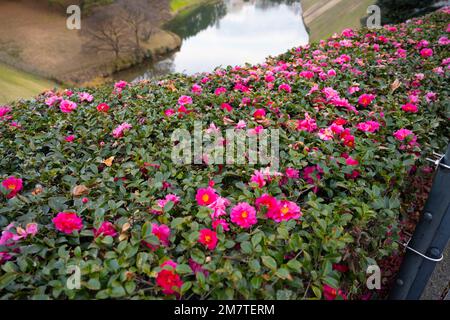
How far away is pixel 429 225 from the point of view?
1.47 metres

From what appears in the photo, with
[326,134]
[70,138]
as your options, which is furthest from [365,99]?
[70,138]

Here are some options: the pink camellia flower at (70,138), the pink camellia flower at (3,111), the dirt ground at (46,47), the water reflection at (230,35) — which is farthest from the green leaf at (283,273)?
the dirt ground at (46,47)

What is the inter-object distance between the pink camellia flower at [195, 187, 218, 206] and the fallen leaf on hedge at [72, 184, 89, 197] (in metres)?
0.51

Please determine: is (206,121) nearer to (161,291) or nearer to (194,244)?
(194,244)

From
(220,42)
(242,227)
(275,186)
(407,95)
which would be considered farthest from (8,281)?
(220,42)

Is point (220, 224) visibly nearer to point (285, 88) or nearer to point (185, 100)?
point (185, 100)

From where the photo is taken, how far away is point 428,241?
1492mm

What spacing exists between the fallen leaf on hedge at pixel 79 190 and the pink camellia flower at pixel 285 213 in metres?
0.82

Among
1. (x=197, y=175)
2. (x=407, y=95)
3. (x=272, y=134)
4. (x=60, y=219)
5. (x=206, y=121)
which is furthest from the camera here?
(x=407, y=95)

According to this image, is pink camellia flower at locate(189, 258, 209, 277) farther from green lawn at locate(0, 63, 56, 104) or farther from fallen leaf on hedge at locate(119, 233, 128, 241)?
green lawn at locate(0, 63, 56, 104)

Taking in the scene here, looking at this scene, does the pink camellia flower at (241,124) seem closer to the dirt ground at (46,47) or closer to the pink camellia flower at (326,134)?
the pink camellia flower at (326,134)

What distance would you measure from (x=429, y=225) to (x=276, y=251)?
2.66ft

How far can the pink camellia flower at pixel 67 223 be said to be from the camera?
47.6 inches

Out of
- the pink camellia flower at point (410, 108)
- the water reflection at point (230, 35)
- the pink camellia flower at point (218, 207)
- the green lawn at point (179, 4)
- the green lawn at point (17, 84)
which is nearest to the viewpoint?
the pink camellia flower at point (218, 207)
